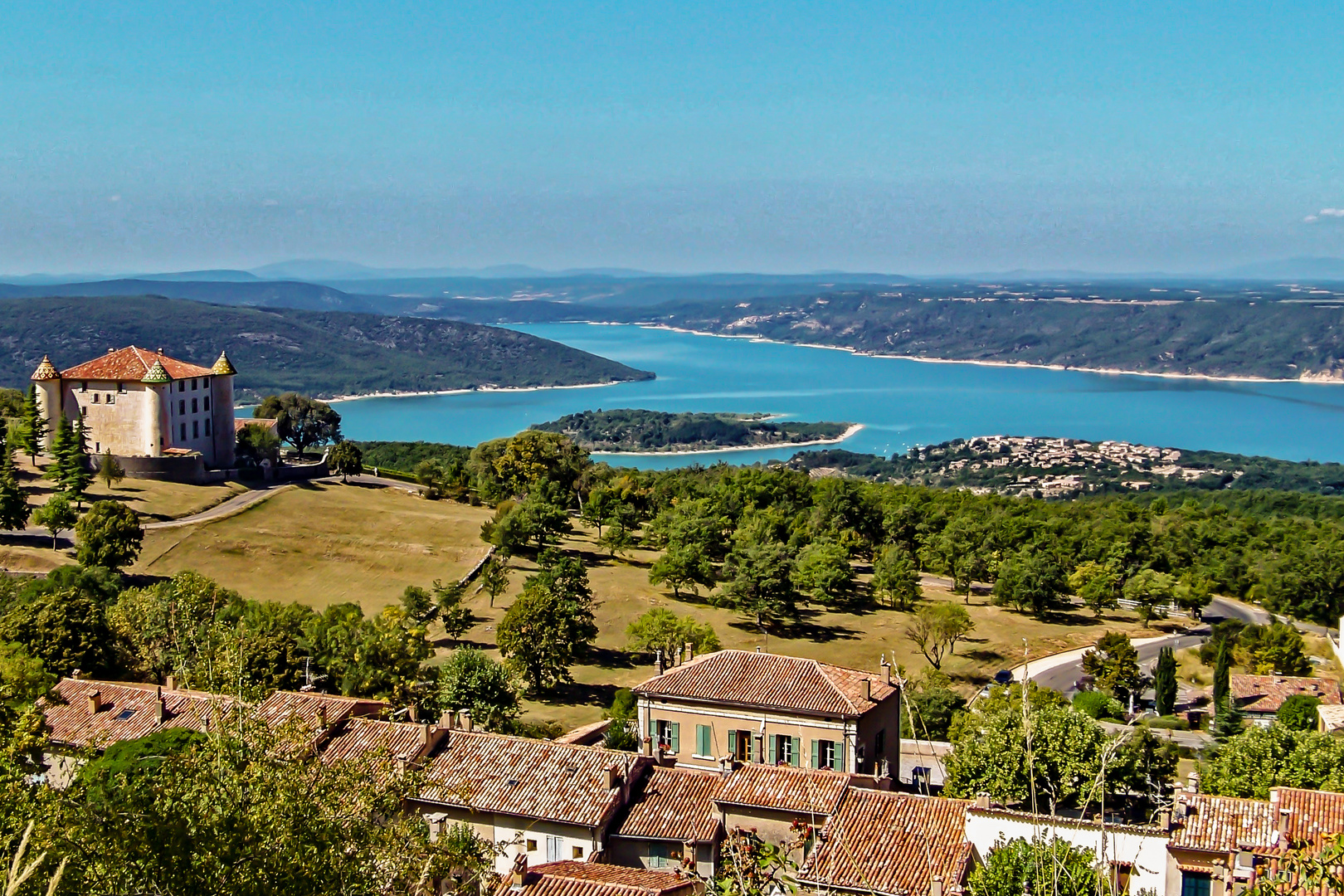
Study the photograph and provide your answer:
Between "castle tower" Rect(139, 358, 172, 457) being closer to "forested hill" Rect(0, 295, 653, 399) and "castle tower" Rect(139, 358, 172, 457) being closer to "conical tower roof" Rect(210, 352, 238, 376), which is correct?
"conical tower roof" Rect(210, 352, 238, 376)

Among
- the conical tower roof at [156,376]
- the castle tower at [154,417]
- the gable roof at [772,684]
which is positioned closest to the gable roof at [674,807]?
the gable roof at [772,684]

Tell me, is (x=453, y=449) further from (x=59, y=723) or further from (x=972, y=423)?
(x=972, y=423)

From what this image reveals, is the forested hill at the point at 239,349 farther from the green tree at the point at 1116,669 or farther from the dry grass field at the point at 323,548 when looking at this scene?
the green tree at the point at 1116,669

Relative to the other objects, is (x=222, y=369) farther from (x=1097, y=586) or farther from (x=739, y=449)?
(x=739, y=449)

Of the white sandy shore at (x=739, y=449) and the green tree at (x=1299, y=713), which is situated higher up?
the green tree at (x=1299, y=713)

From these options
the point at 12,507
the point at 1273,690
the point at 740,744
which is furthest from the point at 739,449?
the point at 740,744

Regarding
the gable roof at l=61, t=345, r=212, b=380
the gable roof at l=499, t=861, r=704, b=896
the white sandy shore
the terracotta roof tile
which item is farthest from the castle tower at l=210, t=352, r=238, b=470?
the white sandy shore
